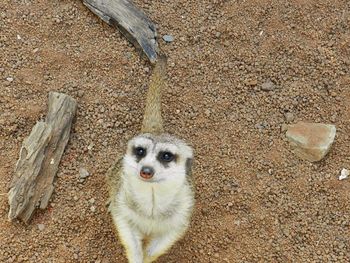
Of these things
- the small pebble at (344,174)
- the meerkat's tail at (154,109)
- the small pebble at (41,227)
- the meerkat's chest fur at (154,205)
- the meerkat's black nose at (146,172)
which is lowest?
the small pebble at (41,227)

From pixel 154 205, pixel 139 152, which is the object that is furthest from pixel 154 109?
pixel 154 205

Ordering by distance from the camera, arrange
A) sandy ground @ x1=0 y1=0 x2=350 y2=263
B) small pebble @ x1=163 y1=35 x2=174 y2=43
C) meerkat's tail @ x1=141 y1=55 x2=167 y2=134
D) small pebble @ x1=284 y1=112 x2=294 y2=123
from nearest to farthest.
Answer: meerkat's tail @ x1=141 y1=55 x2=167 y2=134 → sandy ground @ x1=0 y1=0 x2=350 y2=263 → small pebble @ x1=284 y1=112 x2=294 y2=123 → small pebble @ x1=163 y1=35 x2=174 y2=43

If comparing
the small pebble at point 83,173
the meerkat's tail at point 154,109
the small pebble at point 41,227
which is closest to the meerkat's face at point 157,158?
the meerkat's tail at point 154,109

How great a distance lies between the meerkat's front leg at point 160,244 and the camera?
11.1 feet

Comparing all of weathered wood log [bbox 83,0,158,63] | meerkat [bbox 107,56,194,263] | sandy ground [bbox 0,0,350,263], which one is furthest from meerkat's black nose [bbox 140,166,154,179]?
weathered wood log [bbox 83,0,158,63]

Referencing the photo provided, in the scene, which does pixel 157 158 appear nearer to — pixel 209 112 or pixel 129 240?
pixel 129 240

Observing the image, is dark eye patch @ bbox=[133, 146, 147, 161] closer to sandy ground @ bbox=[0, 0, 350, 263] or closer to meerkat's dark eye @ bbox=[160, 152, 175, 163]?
meerkat's dark eye @ bbox=[160, 152, 175, 163]

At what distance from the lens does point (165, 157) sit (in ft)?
10.1

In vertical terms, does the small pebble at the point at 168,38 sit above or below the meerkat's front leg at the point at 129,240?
above

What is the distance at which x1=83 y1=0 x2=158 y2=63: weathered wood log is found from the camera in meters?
4.10

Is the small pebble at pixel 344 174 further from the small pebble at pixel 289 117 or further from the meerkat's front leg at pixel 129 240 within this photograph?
the meerkat's front leg at pixel 129 240

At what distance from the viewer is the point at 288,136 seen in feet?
12.9

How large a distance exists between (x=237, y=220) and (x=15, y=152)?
146 centimetres

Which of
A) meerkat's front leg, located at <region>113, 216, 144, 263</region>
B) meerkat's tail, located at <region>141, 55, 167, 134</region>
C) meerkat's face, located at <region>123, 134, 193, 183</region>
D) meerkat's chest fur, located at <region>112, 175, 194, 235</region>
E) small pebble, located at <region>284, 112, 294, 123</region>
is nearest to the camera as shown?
meerkat's face, located at <region>123, 134, 193, 183</region>
